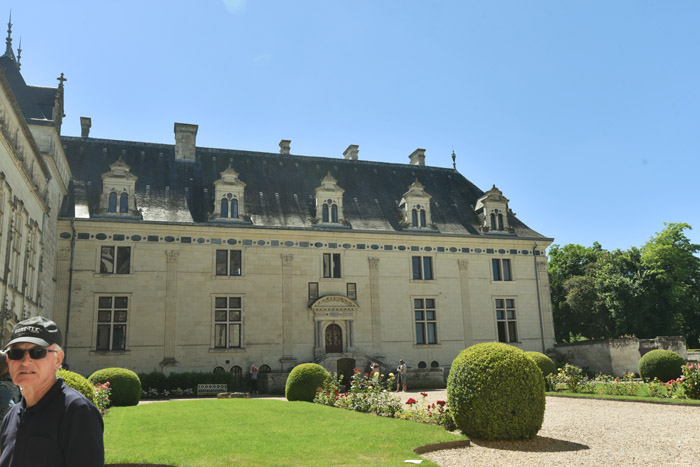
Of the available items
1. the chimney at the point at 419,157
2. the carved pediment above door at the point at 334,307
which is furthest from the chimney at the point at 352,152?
the carved pediment above door at the point at 334,307

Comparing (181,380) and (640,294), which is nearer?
(181,380)

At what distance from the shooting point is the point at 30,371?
2.98 metres

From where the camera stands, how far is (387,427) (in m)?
11.8

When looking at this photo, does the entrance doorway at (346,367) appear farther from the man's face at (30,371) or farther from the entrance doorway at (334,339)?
the man's face at (30,371)

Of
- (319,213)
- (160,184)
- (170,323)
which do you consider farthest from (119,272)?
(319,213)

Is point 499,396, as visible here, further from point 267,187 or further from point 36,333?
point 267,187

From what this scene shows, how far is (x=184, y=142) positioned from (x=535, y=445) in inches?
1003

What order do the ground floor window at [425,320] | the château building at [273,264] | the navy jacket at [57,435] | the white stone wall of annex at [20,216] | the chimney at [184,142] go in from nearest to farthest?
1. the navy jacket at [57,435]
2. the white stone wall of annex at [20,216]
3. the château building at [273,264]
4. the ground floor window at [425,320]
5. the chimney at [184,142]

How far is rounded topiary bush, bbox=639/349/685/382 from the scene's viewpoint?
69.5ft

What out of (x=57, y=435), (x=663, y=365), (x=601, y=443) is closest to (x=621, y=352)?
(x=663, y=365)

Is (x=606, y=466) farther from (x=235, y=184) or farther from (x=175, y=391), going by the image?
(x=235, y=184)

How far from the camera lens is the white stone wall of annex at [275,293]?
25172 millimetres

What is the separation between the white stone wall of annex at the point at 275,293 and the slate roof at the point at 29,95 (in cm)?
500

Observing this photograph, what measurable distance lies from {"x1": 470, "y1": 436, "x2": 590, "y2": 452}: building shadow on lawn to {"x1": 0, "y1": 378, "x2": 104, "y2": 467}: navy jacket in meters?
8.35
